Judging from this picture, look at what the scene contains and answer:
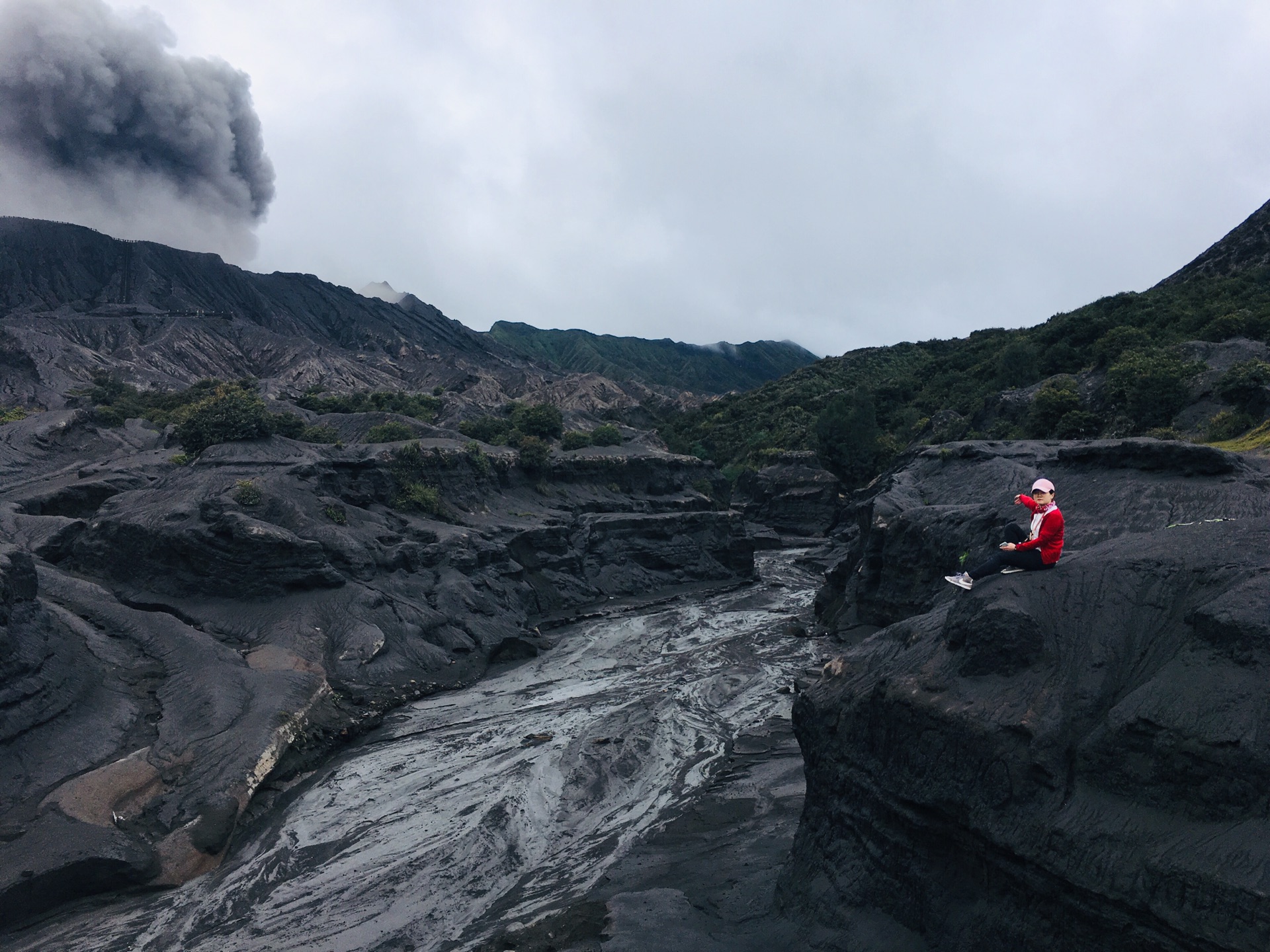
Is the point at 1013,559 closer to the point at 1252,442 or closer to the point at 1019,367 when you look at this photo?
the point at 1252,442

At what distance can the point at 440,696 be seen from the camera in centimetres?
2808

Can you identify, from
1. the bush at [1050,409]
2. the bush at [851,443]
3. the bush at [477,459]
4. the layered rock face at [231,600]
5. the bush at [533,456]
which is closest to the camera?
the layered rock face at [231,600]

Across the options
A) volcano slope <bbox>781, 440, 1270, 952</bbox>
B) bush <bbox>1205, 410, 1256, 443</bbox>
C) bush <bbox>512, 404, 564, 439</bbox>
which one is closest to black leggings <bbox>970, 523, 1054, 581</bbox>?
volcano slope <bbox>781, 440, 1270, 952</bbox>

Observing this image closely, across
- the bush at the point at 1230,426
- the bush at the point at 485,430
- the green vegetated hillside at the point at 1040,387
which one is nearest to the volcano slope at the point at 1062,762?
the bush at the point at 1230,426

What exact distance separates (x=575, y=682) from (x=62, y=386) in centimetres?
8098

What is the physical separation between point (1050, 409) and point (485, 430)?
129 feet

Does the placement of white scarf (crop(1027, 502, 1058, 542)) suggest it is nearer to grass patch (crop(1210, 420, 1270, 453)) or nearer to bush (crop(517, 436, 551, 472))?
grass patch (crop(1210, 420, 1270, 453))

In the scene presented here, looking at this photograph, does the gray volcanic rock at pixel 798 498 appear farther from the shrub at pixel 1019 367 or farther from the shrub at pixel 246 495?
the shrub at pixel 246 495

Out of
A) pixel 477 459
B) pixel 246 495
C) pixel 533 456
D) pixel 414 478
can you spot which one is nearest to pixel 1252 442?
pixel 477 459

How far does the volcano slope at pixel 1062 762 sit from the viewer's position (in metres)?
7.93

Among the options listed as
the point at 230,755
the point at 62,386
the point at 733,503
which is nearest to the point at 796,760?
the point at 230,755

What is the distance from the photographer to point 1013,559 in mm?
11750

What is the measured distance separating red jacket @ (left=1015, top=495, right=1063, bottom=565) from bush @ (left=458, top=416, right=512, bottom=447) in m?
49.3

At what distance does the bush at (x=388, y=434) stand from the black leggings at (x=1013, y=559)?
42056 mm
